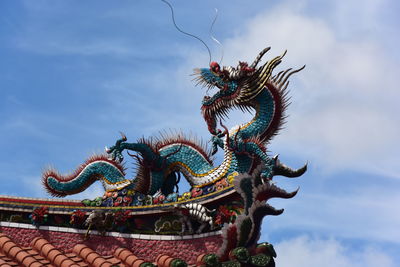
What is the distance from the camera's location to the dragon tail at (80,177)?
12.9 m

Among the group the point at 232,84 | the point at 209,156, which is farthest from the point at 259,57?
the point at 209,156

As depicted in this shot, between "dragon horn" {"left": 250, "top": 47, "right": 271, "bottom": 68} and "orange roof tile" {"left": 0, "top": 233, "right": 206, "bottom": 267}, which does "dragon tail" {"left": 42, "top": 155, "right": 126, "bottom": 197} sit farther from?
"dragon horn" {"left": 250, "top": 47, "right": 271, "bottom": 68}

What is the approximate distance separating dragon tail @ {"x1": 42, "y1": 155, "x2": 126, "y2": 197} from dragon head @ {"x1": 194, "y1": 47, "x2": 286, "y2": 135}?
1.89 metres

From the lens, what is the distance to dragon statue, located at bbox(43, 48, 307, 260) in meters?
11.7

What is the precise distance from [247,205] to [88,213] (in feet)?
8.64

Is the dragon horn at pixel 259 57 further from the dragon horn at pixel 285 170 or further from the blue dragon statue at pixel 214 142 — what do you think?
the dragon horn at pixel 285 170

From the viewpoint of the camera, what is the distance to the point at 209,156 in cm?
1259

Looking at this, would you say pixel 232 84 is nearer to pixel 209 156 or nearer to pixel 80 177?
pixel 209 156

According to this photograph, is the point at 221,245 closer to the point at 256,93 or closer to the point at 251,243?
the point at 251,243

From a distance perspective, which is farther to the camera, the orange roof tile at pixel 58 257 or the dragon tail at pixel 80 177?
the dragon tail at pixel 80 177

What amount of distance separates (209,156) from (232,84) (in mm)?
1301

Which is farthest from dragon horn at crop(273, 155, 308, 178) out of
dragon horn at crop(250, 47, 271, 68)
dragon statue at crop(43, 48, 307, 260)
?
dragon horn at crop(250, 47, 271, 68)

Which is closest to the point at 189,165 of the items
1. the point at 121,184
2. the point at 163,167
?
the point at 163,167

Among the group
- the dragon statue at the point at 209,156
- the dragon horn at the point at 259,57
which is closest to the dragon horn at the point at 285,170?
the dragon statue at the point at 209,156
